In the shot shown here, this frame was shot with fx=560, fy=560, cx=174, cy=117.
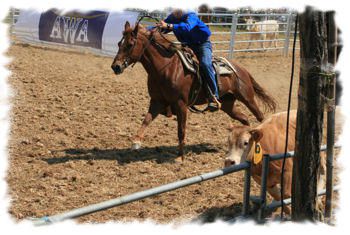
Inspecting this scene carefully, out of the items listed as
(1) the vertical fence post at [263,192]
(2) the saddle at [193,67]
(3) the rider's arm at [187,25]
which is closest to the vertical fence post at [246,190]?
(1) the vertical fence post at [263,192]

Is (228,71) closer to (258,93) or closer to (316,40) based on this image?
(258,93)

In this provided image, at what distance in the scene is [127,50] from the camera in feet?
23.8

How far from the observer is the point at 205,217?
522 cm

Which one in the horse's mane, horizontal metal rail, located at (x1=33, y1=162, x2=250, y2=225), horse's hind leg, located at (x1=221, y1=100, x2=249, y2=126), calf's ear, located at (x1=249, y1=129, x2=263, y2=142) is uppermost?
the horse's mane

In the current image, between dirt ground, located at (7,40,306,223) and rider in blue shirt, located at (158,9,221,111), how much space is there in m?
0.88

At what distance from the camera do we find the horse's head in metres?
7.22

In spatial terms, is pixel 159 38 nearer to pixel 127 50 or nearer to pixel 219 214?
pixel 127 50

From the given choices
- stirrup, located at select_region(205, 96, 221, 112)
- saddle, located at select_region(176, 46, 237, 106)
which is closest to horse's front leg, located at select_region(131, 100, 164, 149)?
saddle, located at select_region(176, 46, 237, 106)

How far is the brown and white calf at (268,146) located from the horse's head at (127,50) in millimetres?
2515

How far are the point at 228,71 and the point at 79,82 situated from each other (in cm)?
384

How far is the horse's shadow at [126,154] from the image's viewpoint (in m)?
6.90

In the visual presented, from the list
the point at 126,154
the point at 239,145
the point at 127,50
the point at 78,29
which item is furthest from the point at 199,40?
the point at 78,29

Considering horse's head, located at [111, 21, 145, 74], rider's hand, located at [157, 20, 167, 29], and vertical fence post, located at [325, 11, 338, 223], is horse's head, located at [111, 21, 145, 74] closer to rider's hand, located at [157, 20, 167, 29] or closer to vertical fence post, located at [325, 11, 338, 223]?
rider's hand, located at [157, 20, 167, 29]

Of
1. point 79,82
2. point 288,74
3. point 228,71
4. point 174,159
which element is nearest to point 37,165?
point 174,159
